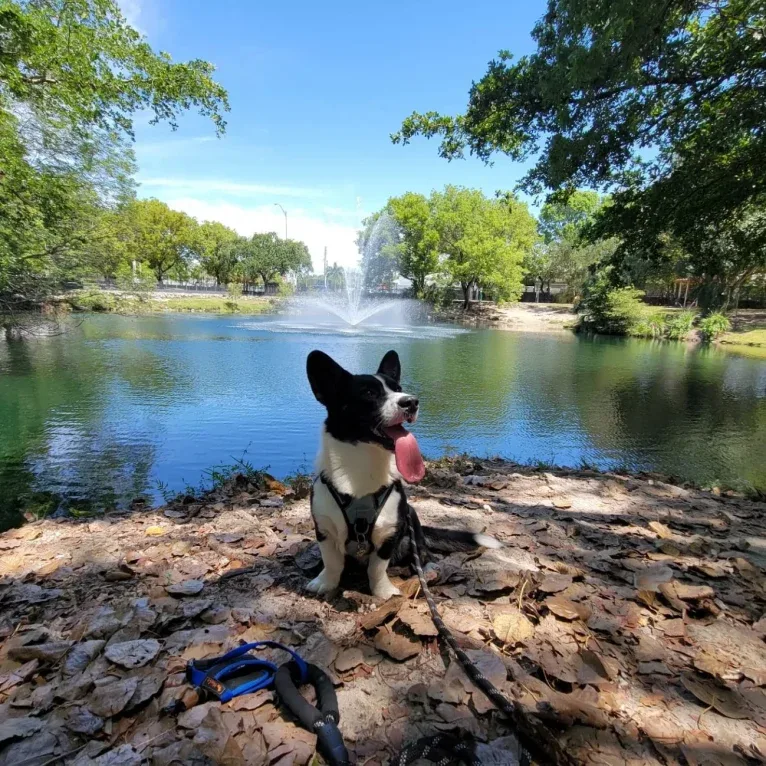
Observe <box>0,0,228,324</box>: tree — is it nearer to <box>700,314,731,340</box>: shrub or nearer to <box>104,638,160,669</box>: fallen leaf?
<box>104,638,160,669</box>: fallen leaf

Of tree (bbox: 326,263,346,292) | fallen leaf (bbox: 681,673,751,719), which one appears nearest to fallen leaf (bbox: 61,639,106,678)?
A: fallen leaf (bbox: 681,673,751,719)

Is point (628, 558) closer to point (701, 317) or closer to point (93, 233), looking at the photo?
point (93, 233)

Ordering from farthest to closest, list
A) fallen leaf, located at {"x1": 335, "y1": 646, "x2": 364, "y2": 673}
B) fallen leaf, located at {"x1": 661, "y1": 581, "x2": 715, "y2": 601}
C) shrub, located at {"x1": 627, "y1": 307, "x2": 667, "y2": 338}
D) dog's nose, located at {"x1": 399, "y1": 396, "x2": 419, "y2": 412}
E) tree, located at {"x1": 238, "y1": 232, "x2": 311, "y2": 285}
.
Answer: tree, located at {"x1": 238, "y1": 232, "x2": 311, "y2": 285} < shrub, located at {"x1": 627, "y1": 307, "x2": 667, "y2": 338} < fallen leaf, located at {"x1": 661, "y1": 581, "x2": 715, "y2": 601} < dog's nose, located at {"x1": 399, "y1": 396, "x2": 419, "y2": 412} < fallen leaf, located at {"x1": 335, "y1": 646, "x2": 364, "y2": 673}

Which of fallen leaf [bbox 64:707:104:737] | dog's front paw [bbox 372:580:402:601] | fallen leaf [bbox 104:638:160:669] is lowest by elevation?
fallen leaf [bbox 104:638:160:669]

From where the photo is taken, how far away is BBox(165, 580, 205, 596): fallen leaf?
3.09m

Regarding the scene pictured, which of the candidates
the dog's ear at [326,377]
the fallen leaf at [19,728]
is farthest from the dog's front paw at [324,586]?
the fallen leaf at [19,728]

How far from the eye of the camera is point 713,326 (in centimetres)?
3569

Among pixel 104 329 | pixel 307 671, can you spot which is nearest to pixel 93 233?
pixel 104 329

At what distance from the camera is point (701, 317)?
3722 cm

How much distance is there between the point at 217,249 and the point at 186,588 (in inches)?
3222

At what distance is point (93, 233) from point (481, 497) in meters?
16.1

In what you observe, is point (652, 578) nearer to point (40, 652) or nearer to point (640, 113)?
point (40, 652)

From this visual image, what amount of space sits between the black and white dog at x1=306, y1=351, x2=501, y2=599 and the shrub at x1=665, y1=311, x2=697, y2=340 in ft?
136

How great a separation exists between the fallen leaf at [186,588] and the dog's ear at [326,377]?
5.56 feet
